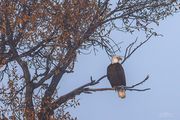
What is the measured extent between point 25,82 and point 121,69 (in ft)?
12.7

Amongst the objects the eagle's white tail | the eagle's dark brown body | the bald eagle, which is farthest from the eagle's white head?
the eagle's white tail

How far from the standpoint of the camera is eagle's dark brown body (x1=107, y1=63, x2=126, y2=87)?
19.3 m

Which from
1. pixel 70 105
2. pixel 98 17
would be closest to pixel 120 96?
pixel 70 105


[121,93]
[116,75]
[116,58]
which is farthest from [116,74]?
[121,93]

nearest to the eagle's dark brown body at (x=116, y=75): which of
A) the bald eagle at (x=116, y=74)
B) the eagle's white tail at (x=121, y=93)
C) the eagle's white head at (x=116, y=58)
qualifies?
the bald eagle at (x=116, y=74)

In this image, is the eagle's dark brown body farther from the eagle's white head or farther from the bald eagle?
the eagle's white head

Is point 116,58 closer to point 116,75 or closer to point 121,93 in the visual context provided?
point 116,75

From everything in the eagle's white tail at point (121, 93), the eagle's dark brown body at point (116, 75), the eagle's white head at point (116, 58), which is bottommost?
the eagle's white tail at point (121, 93)

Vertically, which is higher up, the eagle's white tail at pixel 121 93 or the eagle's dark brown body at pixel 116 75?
the eagle's dark brown body at pixel 116 75

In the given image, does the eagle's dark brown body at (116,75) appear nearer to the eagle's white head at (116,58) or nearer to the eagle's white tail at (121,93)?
the eagle's white head at (116,58)

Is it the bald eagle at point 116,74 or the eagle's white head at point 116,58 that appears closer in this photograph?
the bald eagle at point 116,74

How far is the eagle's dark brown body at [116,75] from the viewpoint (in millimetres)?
19297

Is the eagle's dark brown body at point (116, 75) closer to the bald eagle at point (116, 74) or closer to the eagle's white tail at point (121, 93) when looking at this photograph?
the bald eagle at point (116, 74)

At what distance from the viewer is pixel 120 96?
706 inches
